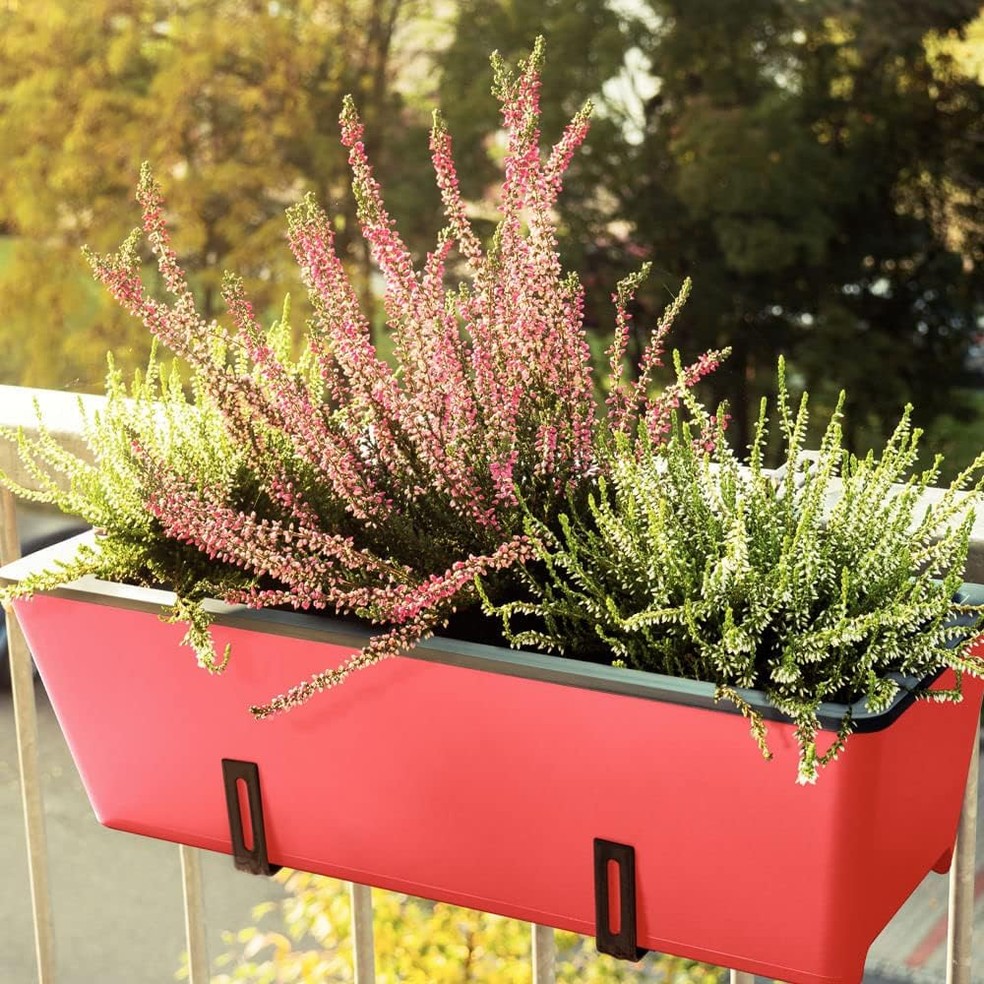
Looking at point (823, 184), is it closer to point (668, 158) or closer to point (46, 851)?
point (668, 158)

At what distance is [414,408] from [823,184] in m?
7.05

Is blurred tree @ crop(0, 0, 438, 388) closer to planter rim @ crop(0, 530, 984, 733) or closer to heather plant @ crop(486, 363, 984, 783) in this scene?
planter rim @ crop(0, 530, 984, 733)

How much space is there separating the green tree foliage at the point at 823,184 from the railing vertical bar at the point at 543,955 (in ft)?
21.1

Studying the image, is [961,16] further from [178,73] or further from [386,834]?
[386,834]

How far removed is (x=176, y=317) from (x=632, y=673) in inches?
13.4

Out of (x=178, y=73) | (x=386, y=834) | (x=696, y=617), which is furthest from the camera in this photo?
(x=178, y=73)

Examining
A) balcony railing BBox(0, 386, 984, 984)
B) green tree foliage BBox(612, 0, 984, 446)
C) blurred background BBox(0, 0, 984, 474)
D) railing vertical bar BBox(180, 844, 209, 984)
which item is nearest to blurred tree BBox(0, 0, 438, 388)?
blurred background BBox(0, 0, 984, 474)

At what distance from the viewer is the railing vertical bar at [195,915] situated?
1100 mm

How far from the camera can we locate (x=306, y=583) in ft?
2.62

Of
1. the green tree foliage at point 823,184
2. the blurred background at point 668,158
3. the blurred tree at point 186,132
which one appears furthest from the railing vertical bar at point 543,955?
the blurred tree at point 186,132

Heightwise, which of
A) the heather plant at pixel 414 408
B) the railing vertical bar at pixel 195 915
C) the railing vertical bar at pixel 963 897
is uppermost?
the heather plant at pixel 414 408

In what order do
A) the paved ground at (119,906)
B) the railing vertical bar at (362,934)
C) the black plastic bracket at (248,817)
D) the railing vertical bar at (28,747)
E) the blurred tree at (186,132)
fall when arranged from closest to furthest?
the black plastic bracket at (248,817) < the railing vertical bar at (362,934) < the railing vertical bar at (28,747) < the paved ground at (119,906) < the blurred tree at (186,132)

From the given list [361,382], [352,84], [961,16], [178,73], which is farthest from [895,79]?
[361,382]

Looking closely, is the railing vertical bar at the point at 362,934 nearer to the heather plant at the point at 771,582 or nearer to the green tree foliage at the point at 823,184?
the heather plant at the point at 771,582
